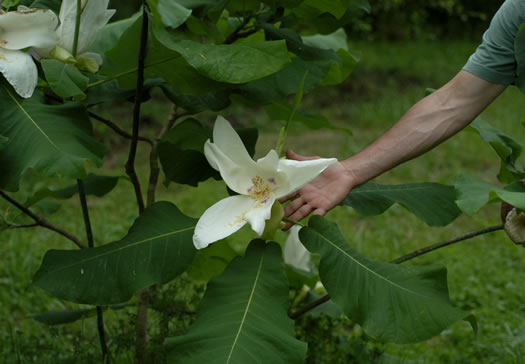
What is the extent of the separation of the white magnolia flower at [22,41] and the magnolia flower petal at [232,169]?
0.41 m

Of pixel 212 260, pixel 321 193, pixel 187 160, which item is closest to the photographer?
pixel 321 193

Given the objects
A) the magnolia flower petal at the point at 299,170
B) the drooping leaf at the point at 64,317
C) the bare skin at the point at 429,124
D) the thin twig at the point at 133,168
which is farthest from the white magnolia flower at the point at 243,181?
the drooping leaf at the point at 64,317

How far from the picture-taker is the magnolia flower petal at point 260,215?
1.26 meters

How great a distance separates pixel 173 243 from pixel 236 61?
1.45 ft

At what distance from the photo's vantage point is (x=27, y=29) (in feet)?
4.53

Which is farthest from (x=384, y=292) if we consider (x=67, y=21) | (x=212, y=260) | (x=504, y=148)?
(x=67, y=21)

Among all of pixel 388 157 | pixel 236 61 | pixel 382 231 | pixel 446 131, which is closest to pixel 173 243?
pixel 236 61

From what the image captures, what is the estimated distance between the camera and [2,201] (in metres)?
3.98

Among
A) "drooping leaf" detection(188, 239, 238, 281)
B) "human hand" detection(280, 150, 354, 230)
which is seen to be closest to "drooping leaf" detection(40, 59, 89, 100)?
"human hand" detection(280, 150, 354, 230)

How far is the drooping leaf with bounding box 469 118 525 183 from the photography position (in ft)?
5.31

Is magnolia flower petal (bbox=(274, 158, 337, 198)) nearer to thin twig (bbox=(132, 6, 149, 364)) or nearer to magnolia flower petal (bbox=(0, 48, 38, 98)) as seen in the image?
thin twig (bbox=(132, 6, 149, 364))

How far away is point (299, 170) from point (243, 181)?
0.14 metres

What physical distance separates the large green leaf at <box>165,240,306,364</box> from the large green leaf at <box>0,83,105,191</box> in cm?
38

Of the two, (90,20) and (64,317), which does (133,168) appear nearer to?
(90,20)
